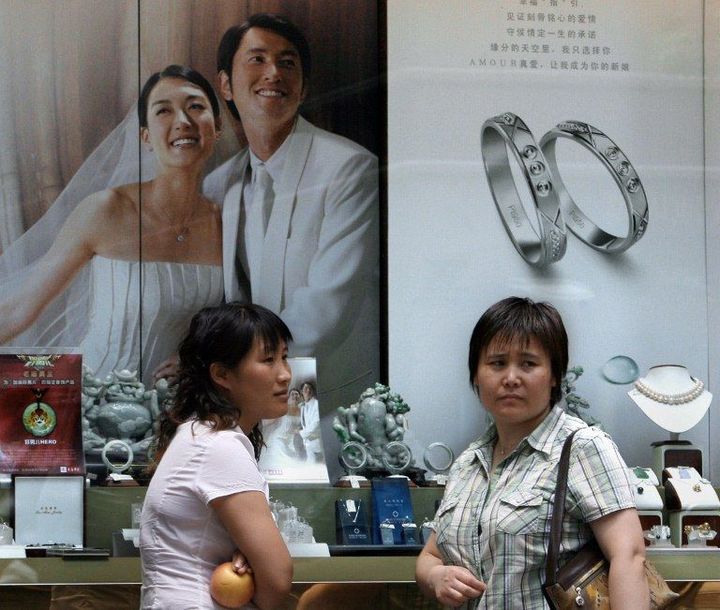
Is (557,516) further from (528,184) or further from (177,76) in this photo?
(177,76)

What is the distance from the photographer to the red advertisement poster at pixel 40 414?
3441mm

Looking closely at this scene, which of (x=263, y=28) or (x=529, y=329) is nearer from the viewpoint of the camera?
(x=529, y=329)

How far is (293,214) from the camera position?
4.59 m

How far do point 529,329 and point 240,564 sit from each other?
61 cm

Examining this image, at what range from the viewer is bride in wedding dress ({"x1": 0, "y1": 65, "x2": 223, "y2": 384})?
14.3 ft

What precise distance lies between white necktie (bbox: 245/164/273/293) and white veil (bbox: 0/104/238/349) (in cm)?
36

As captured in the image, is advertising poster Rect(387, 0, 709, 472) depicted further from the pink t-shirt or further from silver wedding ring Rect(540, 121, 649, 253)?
the pink t-shirt

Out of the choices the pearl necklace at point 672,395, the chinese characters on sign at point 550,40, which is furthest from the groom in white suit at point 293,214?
the pearl necklace at point 672,395

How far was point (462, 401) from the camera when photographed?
4500 millimetres

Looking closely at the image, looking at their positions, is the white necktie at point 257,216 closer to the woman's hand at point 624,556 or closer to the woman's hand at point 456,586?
the woman's hand at point 456,586

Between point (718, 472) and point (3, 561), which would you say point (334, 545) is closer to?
point (3, 561)

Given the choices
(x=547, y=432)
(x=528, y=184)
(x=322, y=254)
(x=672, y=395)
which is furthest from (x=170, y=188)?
(x=547, y=432)

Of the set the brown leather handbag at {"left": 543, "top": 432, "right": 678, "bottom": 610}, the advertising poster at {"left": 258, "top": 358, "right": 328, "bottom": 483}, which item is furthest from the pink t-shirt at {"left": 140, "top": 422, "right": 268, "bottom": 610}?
the advertising poster at {"left": 258, "top": 358, "right": 328, "bottom": 483}

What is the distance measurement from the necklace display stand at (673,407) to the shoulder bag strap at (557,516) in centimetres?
238
